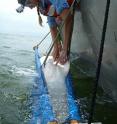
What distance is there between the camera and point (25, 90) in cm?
434

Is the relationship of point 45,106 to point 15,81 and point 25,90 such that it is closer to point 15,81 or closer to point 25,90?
point 25,90

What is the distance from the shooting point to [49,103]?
3188 mm

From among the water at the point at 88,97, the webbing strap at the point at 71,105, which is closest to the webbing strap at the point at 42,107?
the webbing strap at the point at 71,105

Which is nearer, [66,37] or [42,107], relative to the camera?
[42,107]

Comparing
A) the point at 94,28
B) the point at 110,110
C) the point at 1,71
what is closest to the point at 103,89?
the point at 110,110

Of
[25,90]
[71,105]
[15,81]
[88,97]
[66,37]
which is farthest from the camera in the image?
[15,81]

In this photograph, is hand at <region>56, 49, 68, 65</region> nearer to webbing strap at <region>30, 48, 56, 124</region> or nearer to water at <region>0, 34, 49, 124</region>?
webbing strap at <region>30, 48, 56, 124</region>

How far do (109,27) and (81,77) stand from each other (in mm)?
2011

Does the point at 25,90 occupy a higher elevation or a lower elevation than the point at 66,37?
lower

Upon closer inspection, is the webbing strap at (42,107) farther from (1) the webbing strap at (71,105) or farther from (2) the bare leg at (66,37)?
(2) the bare leg at (66,37)

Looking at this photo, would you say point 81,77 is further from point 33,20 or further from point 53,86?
point 33,20

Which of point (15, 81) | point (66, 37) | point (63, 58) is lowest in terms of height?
point (15, 81)

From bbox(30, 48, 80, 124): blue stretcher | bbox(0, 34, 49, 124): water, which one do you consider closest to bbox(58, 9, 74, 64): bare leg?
bbox(30, 48, 80, 124): blue stretcher

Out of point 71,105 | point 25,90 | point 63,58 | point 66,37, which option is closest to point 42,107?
point 71,105
